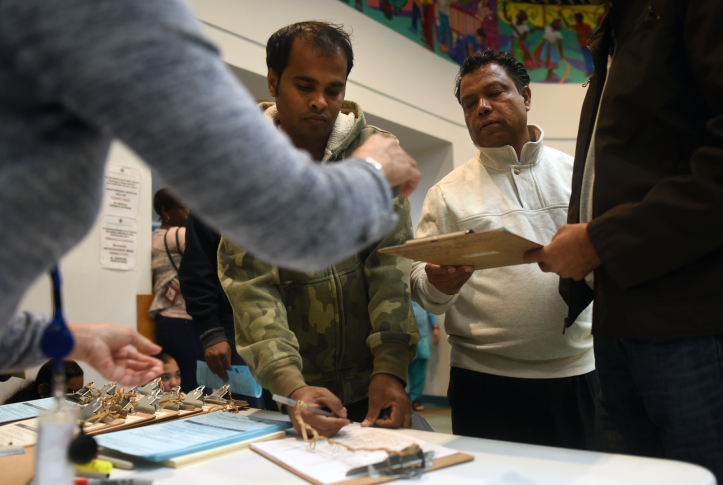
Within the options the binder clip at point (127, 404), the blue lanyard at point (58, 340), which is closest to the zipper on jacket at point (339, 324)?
the binder clip at point (127, 404)

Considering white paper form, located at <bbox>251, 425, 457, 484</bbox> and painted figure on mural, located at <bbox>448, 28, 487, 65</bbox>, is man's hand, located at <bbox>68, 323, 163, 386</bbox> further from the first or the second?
painted figure on mural, located at <bbox>448, 28, 487, 65</bbox>

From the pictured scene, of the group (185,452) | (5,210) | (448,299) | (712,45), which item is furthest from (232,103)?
(448,299)

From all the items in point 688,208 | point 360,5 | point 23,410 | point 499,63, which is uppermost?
point 360,5

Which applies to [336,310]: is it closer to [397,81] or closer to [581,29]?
[397,81]

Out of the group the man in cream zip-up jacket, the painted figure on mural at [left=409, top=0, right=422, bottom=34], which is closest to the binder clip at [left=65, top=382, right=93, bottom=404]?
the man in cream zip-up jacket

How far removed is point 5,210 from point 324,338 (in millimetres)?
954

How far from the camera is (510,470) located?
785mm

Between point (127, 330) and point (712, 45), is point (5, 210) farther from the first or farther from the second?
point (712, 45)

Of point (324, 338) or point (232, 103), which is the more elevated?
point (232, 103)

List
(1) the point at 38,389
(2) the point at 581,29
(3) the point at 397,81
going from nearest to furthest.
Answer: (1) the point at 38,389 < (3) the point at 397,81 < (2) the point at 581,29

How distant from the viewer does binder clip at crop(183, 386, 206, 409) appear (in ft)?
4.47

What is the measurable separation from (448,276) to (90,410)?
897mm

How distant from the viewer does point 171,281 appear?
3.15 meters

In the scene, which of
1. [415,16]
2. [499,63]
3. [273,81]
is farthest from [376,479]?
[415,16]
